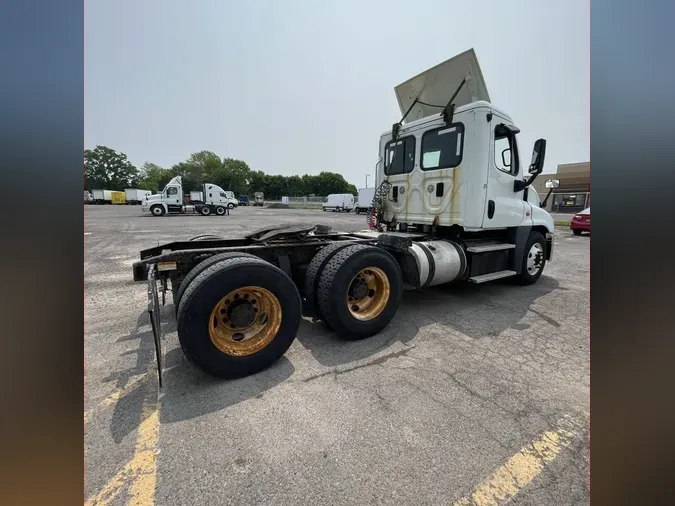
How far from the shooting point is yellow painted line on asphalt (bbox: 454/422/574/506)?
183 centimetres

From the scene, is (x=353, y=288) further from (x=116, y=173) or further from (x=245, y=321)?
(x=116, y=173)

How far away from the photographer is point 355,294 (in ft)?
13.1

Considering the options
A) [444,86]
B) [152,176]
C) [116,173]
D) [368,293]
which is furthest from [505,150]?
[152,176]

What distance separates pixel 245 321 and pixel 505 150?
16.8ft

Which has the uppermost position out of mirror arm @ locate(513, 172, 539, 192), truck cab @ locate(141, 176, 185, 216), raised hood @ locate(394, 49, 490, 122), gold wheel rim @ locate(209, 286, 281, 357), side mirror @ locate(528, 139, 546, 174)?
truck cab @ locate(141, 176, 185, 216)

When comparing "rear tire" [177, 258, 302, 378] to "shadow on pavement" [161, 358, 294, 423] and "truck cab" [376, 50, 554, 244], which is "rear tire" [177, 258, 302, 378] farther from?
"truck cab" [376, 50, 554, 244]

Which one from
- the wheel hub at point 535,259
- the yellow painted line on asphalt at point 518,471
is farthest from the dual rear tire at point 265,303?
the wheel hub at point 535,259

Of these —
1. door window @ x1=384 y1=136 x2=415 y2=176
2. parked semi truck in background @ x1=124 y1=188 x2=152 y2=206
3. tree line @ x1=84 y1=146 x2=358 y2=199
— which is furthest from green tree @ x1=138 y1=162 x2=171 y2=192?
door window @ x1=384 y1=136 x2=415 y2=176

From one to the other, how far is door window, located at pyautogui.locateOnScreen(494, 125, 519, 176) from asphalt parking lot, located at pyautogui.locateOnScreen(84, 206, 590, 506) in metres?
2.82
